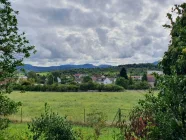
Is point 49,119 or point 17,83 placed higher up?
point 17,83

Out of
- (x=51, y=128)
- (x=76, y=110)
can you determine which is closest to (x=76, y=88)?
(x=76, y=110)

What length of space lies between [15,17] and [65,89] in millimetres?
59502

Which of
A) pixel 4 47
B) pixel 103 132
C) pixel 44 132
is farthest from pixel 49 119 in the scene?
pixel 103 132

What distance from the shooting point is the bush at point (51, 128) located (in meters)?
10.2

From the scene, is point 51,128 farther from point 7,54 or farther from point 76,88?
point 76,88

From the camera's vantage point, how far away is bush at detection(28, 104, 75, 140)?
1016 centimetres

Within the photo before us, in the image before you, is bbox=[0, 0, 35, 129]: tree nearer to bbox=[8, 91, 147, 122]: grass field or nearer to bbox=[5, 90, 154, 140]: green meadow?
bbox=[5, 90, 154, 140]: green meadow

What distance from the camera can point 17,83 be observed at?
35.1 ft

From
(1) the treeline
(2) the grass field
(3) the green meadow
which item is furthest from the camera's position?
(1) the treeline

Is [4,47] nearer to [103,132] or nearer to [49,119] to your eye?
[49,119]

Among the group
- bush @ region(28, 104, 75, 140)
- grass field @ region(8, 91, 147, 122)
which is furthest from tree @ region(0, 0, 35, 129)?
grass field @ region(8, 91, 147, 122)

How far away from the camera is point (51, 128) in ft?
33.5

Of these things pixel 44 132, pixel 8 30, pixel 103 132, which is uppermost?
pixel 8 30

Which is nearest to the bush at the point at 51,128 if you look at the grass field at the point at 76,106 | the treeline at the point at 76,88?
the grass field at the point at 76,106
